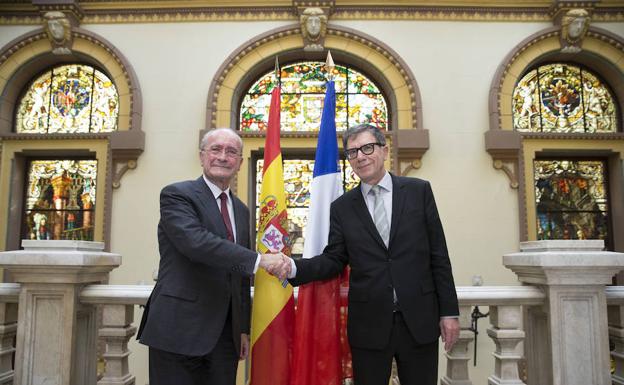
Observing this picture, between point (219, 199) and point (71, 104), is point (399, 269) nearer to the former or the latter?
point (219, 199)

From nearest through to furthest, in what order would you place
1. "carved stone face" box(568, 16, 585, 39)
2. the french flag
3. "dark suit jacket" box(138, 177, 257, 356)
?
"dark suit jacket" box(138, 177, 257, 356) < the french flag < "carved stone face" box(568, 16, 585, 39)

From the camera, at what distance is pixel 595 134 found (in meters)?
5.60

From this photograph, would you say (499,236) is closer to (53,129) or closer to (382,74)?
(382,74)

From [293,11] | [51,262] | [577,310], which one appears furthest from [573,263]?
[293,11]

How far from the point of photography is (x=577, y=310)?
2.40 meters

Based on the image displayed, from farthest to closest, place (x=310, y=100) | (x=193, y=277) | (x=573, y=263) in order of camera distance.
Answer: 1. (x=310, y=100)
2. (x=573, y=263)
3. (x=193, y=277)

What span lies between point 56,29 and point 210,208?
4.85m

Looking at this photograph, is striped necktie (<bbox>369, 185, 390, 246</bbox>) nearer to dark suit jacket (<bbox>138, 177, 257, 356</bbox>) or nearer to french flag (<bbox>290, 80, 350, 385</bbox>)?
french flag (<bbox>290, 80, 350, 385</bbox>)

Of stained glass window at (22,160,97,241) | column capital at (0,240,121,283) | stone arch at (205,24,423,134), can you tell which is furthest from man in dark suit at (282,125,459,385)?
stained glass window at (22,160,97,241)

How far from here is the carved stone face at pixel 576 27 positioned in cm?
557

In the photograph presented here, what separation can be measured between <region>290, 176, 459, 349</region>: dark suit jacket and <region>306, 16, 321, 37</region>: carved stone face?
3.88 m

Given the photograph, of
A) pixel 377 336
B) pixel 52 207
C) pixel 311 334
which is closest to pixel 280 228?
pixel 311 334

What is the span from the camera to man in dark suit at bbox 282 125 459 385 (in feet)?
6.57

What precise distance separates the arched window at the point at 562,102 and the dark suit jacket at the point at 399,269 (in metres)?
4.27
